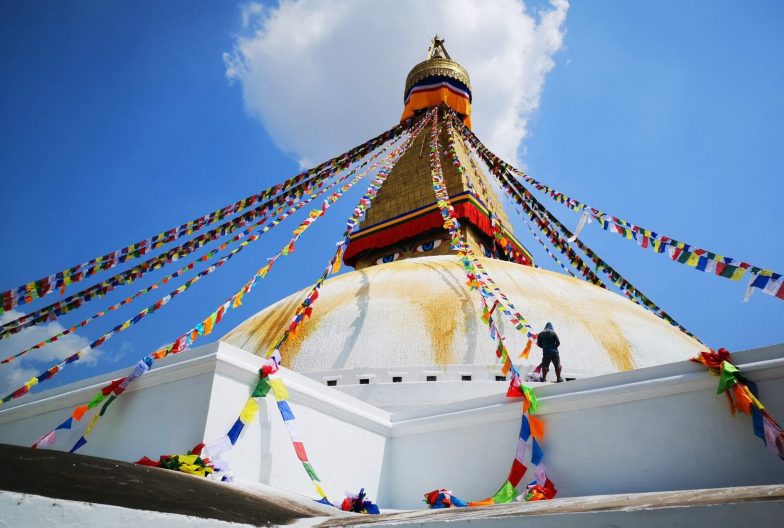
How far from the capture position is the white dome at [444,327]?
6.09 metres

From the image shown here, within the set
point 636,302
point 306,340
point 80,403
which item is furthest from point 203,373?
point 636,302

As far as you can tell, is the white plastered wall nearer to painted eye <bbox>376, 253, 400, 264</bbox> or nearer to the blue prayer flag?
the blue prayer flag

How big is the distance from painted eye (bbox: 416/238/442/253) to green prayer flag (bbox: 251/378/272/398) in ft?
24.8

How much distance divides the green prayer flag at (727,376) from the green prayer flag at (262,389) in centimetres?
334

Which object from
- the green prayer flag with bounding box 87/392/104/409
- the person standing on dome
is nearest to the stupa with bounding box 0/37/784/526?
the green prayer flag with bounding box 87/392/104/409

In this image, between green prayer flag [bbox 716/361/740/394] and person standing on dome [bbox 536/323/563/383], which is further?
person standing on dome [bbox 536/323/563/383]

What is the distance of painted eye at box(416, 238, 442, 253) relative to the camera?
11.5 meters

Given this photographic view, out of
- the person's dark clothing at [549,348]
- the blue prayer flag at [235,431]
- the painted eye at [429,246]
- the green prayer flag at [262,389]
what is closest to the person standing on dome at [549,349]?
the person's dark clothing at [549,348]

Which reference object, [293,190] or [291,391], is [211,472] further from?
[293,190]

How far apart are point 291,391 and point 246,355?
0.50 metres

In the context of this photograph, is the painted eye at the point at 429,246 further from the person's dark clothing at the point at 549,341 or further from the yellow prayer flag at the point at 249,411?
the yellow prayer flag at the point at 249,411

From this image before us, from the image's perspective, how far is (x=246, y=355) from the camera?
4414 mm

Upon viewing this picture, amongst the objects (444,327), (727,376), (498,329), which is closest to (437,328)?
(444,327)

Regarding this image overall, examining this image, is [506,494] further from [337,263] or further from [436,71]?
[436,71]
